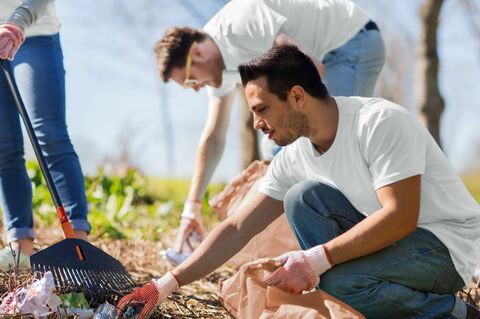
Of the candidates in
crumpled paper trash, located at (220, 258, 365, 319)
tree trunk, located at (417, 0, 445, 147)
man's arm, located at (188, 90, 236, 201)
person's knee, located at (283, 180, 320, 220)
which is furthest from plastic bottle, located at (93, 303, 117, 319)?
tree trunk, located at (417, 0, 445, 147)

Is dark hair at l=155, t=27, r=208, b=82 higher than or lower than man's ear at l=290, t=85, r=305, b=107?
higher

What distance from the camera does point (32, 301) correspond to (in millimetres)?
2336

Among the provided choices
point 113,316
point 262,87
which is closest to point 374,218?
point 262,87

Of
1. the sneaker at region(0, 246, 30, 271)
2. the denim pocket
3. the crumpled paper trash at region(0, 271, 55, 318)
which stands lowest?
the sneaker at region(0, 246, 30, 271)

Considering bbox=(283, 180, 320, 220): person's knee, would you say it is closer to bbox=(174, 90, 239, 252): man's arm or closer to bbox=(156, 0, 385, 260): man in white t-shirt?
bbox=(156, 0, 385, 260): man in white t-shirt

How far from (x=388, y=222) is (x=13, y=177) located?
6.06 feet

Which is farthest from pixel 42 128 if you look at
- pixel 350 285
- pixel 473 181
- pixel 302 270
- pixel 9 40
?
pixel 473 181

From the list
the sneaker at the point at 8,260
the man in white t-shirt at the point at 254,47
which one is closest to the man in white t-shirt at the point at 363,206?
the man in white t-shirt at the point at 254,47

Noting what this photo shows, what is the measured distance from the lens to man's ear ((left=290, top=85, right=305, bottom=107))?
2.29 m

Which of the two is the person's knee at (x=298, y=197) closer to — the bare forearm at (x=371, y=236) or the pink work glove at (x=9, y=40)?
the bare forearm at (x=371, y=236)

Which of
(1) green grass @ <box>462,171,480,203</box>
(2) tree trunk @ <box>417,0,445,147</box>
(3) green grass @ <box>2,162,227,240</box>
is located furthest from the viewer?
(1) green grass @ <box>462,171,480,203</box>

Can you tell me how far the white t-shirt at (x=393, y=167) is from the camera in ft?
7.29

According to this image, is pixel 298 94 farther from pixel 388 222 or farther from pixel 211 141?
pixel 211 141

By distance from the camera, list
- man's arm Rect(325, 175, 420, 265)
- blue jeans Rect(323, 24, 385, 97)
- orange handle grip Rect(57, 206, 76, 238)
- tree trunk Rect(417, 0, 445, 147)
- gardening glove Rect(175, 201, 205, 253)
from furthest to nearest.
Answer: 1. tree trunk Rect(417, 0, 445, 147)
2. gardening glove Rect(175, 201, 205, 253)
3. blue jeans Rect(323, 24, 385, 97)
4. orange handle grip Rect(57, 206, 76, 238)
5. man's arm Rect(325, 175, 420, 265)
